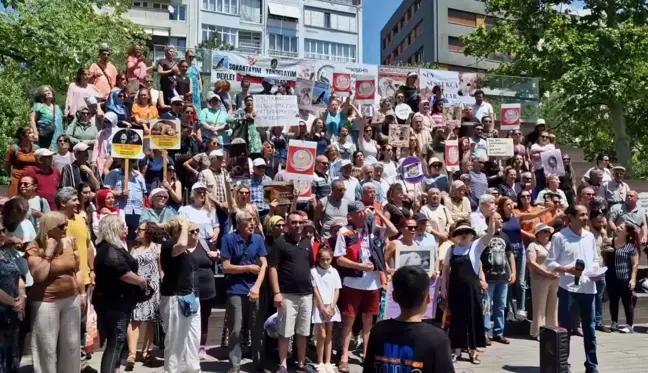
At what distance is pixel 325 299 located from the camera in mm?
8703

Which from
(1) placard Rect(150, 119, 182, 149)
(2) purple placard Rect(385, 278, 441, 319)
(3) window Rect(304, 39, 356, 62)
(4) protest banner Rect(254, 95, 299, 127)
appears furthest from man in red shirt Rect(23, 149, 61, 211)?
(3) window Rect(304, 39, 356, 62)

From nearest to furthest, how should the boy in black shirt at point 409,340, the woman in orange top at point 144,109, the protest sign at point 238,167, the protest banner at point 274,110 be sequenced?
the boy in black shirt at point 409,340
the protest sign at point 238,167
the woman in orange top at point 144,109
the protest banner at point 274,110

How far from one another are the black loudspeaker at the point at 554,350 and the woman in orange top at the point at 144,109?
8099mm

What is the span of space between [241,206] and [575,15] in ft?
70.4

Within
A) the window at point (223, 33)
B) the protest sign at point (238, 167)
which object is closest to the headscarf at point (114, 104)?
the protest sign at point (238, 167)

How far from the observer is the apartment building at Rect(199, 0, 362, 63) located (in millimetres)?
69000

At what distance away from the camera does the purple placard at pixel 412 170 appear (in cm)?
1298

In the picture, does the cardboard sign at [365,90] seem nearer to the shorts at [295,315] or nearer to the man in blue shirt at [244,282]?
the man in blue shirt at [244,282]

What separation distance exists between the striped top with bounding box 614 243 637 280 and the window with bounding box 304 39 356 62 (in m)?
65.1

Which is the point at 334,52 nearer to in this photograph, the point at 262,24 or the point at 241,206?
the point at 262,24

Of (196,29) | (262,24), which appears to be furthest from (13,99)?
(262,24)

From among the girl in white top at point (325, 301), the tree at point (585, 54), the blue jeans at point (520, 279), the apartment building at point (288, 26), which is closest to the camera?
the girl in white top at point (325, 301)

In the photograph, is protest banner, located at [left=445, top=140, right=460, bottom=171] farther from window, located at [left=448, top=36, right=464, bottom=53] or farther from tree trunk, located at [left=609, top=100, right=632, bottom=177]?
window, located at [left=448, top=36, right=464, bottom=53]

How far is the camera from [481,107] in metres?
17.9
